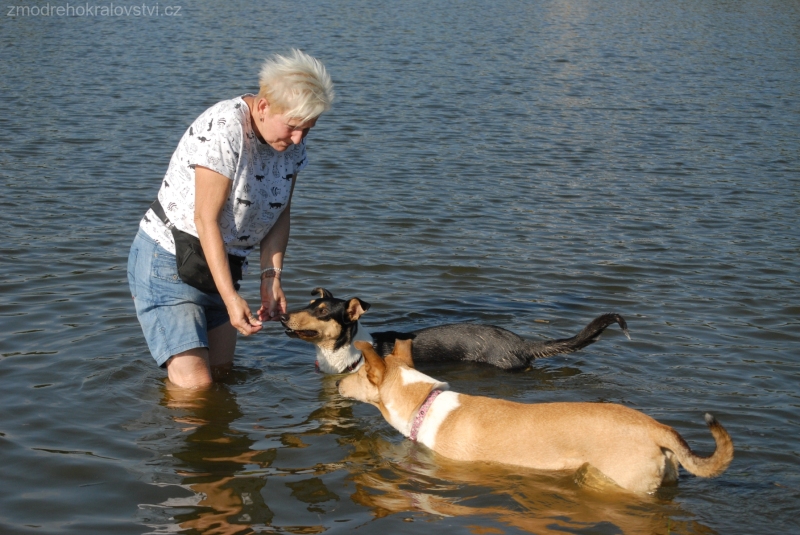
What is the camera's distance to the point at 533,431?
516cm

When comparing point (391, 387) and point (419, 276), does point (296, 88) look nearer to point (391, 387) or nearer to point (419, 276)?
point (391, 387)

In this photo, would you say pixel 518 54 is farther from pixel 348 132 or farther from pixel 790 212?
pixel 790 212

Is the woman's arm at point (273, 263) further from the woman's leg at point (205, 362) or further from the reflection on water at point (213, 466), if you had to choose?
the reflection on water at point (213, 466)

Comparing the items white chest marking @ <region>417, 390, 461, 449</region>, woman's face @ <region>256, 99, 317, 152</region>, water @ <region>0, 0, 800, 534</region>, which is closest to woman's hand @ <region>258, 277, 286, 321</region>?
water @ <region>0, 0, 800, 534</region>

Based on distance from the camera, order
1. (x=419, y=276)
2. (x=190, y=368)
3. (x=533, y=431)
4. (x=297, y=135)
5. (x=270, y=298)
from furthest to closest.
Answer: (x=419, y=276) < (x=270, y=298) < (x=190, y=368) < (x=297, y=135) < (x=533, y=431)

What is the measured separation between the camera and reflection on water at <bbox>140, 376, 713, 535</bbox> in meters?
4.80

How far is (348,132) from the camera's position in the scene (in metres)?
14.5

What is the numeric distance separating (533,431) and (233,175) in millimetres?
2269

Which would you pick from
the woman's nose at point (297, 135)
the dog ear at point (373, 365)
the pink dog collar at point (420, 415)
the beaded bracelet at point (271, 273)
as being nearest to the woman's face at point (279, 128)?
the woman's nose at point (297, 135)

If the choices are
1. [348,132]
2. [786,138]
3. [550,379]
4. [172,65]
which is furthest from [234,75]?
[550,379]

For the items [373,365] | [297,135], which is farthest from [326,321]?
[297,135]

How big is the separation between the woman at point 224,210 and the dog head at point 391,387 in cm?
72

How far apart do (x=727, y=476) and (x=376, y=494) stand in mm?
2087

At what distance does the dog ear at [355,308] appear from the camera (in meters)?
6.92
